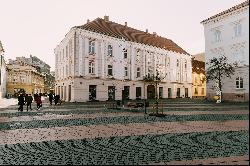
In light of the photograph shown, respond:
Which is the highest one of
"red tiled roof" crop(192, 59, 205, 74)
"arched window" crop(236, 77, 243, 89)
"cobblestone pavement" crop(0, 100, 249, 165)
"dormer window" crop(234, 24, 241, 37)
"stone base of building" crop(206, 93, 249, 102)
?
"dormer window" crop(234, 24, 241, 37)

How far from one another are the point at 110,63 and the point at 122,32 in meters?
7.59

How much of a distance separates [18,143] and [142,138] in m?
4.29

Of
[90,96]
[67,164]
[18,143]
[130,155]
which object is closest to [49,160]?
[67,164]

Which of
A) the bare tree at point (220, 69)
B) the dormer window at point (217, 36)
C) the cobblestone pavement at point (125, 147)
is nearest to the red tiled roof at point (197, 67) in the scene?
the dormer window at point (217, 36)

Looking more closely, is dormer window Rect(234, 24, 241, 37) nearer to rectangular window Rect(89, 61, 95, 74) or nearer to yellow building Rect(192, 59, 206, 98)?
rectangular window Rect(89, 61, 95, 74)

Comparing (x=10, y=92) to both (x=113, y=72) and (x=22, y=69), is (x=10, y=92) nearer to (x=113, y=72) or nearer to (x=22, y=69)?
(x=22, y=69)

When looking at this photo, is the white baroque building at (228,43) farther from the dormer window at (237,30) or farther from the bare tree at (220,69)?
the bare tree at (220,69)

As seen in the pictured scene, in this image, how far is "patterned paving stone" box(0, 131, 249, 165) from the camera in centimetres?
675

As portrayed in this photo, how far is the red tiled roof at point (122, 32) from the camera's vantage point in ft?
143

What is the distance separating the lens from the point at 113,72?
45.0 meters

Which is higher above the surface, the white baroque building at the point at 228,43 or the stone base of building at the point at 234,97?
the white baroque building at the point at 228,43

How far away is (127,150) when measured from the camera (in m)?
7.78

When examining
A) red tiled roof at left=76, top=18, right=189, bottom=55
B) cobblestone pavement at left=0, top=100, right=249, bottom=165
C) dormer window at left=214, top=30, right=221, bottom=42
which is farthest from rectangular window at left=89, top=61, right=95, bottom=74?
cobblestone pavement at left=0, top=100, right=249, bottom=165

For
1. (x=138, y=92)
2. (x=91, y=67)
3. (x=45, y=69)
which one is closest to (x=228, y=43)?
(x=138, y=92)
